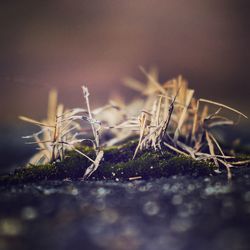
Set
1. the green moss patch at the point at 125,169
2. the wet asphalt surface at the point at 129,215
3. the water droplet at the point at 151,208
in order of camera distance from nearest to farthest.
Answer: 1. the wet asphalt surface at the point at 129,215
2. the water droplet at the point at 151,208
3. the green moss patch at the point at 125,169

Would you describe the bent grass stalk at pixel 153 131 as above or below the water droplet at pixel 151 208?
above

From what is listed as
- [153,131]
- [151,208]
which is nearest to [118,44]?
[153,131]

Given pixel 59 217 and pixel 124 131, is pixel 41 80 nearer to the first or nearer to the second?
pixel 124 131

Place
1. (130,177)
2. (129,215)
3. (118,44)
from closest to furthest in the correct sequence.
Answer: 1. (129,215)
2. (130,177)
3. (118,44)

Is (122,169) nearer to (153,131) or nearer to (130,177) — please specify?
(130,177)

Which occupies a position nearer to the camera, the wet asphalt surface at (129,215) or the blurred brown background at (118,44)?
the wet asphalt surface at (129,215)

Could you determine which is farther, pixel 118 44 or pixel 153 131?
pixel 118 44

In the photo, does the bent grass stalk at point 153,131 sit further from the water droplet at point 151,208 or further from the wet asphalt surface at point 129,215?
the water droplet at point 151,208

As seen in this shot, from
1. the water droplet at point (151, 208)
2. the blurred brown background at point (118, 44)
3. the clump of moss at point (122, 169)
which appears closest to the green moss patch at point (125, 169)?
the clump of moss at point (122, 169)
